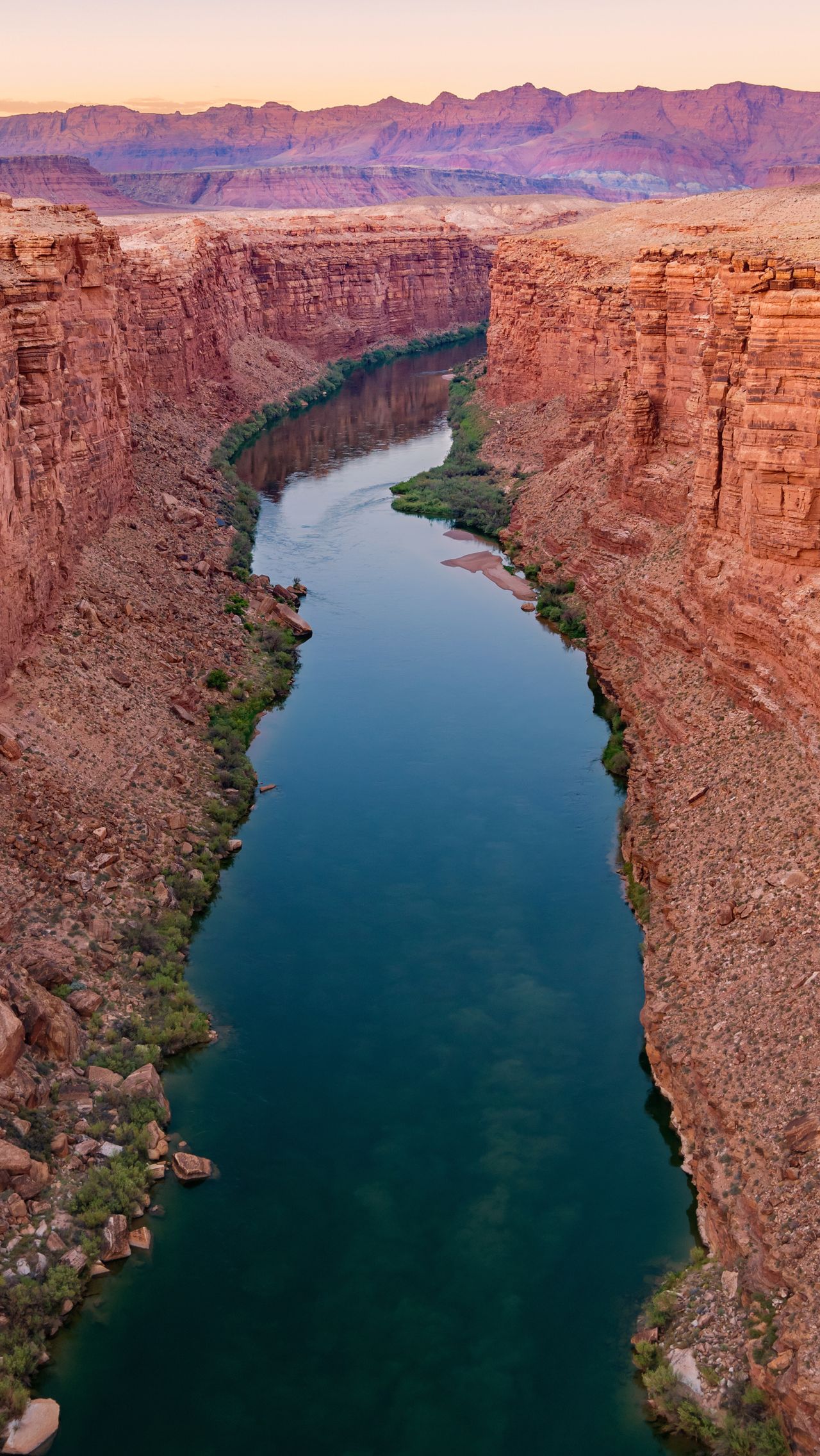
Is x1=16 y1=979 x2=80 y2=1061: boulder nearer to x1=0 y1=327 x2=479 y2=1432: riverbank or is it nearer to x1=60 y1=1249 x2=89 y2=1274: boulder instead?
x1=0 y1=327 x2=479 y2=1432: riverbank

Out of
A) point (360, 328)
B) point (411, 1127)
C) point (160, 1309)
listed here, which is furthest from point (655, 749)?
point (360, 328)

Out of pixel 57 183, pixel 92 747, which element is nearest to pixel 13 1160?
pixel 92 747

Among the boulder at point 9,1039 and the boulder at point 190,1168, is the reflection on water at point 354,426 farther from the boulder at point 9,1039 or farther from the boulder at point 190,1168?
the boulder at point 190,1168

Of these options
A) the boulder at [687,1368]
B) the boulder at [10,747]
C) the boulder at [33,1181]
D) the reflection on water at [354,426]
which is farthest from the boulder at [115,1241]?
the reflection on water at [354,426]

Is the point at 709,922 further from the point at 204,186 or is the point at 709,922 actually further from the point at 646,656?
the point at 204,186

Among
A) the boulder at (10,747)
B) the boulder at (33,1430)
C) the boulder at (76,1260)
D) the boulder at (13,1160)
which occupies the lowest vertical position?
the boulder at (33,1430)

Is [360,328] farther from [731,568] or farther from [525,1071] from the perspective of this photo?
[525,1071]
